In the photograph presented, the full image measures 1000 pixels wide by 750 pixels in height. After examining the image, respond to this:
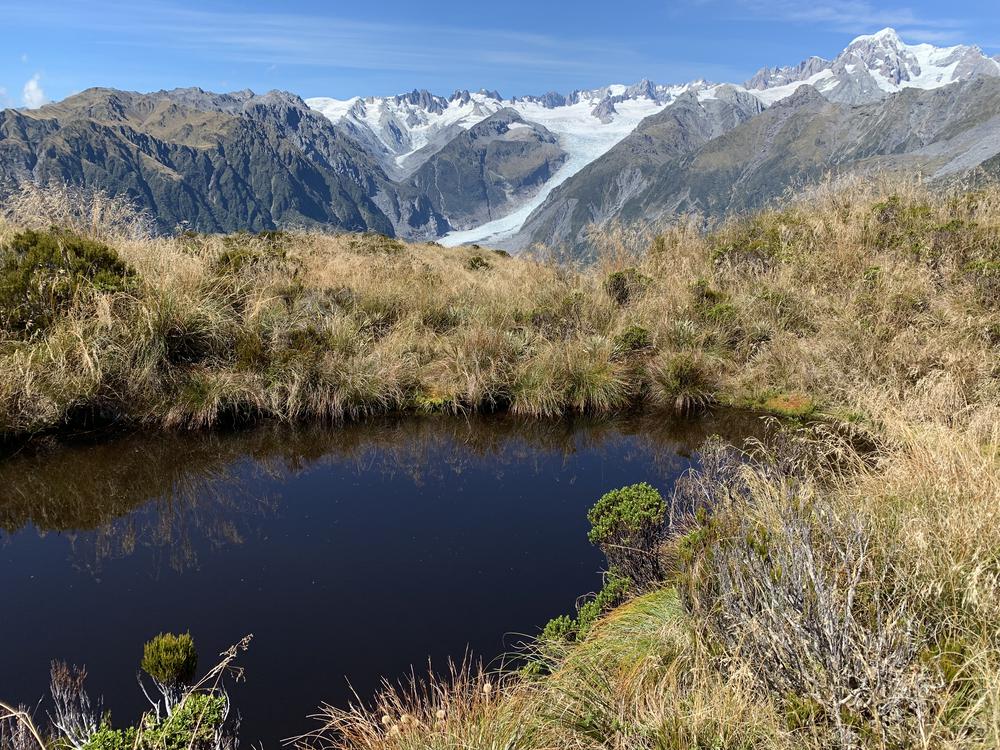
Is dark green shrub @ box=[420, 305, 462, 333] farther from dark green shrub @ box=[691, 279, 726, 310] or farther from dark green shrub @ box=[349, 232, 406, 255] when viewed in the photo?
dark green shrub @ box=[349, 232, 406, 255]

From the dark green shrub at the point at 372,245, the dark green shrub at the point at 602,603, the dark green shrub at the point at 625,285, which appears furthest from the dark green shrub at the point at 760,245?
the dark green shrub at the point at 602,603

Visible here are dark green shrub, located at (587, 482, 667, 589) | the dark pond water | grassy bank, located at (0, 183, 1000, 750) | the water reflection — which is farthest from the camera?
the water reflection

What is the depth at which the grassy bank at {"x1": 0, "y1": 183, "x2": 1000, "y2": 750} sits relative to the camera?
3.07 m

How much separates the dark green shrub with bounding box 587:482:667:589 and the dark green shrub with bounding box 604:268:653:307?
8.89 metres

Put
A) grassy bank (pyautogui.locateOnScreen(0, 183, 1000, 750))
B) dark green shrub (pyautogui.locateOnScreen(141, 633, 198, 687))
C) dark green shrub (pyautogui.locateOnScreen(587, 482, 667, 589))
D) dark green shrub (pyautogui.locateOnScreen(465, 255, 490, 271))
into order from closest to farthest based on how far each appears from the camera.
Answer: grassy bank (pyautogui.locateOnScreen(0, 183, 1000, 750))
dark green shrub (pyautogui.locateOnScreen(141, 633, 198, 687))
dark green shrub (pyautogui.locateOnScreen(587, 482, 667, 589))
dark green shrub (pyautogui.locateOnScreen(465, 255, 490, 271))

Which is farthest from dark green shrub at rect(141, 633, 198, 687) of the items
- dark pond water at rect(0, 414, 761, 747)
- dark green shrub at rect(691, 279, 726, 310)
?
dark green shrub at rect(691, 279, 726, 310)

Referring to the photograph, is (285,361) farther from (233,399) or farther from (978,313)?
(978,313)

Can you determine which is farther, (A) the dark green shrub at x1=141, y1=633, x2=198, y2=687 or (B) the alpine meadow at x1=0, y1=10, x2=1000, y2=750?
(A) the dark green shrub at x1=141, y1=633, x2=198, y2=687

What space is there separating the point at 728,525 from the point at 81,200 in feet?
43.9

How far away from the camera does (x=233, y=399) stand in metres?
9.84

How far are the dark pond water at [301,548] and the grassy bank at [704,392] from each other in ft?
1.97

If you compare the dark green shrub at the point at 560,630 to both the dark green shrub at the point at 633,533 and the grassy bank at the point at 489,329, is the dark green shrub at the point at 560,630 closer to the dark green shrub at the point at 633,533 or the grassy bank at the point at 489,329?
the dark green shrub at the point at 633,533

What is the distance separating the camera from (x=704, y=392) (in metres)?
11.1

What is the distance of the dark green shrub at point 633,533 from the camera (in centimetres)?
564
